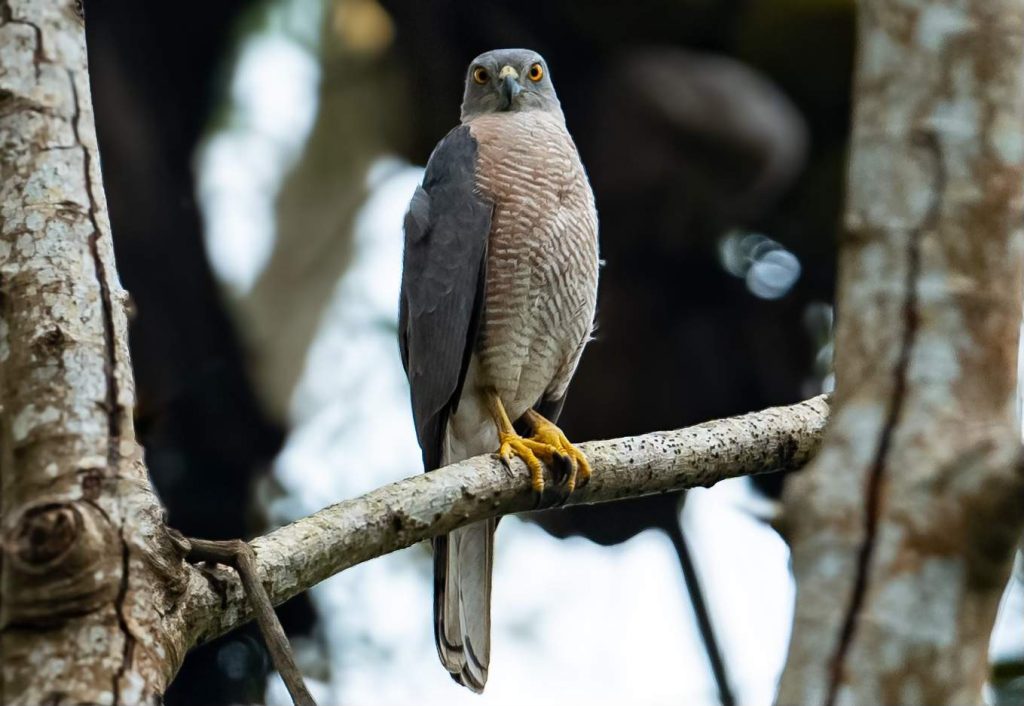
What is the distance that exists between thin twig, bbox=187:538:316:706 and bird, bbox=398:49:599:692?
1.93 m

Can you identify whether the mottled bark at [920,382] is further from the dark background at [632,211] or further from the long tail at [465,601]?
the dark background at [632,211]

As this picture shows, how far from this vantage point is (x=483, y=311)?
5309 millimetres

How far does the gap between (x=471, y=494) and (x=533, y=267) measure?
1.62m

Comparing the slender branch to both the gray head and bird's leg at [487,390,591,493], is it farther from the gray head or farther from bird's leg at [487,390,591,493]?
the gray head

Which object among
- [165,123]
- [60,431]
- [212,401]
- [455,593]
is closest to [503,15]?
[165,123]

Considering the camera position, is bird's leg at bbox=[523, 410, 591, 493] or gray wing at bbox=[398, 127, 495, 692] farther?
gray wing at bbox=[398, 127, 495, 692]

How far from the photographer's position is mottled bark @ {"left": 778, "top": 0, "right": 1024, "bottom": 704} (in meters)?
2.06

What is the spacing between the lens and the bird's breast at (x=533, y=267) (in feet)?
17.4

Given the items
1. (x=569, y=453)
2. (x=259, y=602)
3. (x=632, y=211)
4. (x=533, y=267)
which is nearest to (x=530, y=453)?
(x=569, y=453)

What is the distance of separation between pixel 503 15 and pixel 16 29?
17.4 ft

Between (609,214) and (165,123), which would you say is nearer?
(609,214)

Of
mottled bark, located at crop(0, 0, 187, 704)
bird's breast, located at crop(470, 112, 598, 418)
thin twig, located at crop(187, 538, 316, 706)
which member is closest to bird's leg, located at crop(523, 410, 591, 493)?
bird's breast, located at crop(470, 112, 598, 418)

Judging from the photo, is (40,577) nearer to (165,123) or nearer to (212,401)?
(212,401)

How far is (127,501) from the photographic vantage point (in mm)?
2814
